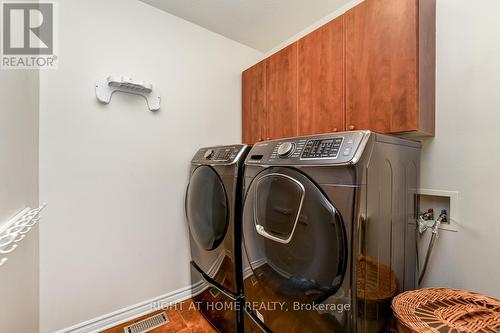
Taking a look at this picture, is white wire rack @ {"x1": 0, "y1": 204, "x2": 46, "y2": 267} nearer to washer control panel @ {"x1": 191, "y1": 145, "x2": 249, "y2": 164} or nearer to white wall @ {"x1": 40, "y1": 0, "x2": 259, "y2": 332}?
white wall @ {"x1": 40, "y1": 0, "x2": 259, "y2": 332}

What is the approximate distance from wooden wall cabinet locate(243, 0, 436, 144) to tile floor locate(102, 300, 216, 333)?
156 cm

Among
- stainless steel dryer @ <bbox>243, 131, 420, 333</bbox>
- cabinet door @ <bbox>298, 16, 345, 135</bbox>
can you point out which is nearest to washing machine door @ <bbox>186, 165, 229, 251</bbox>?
stainless steel dryer @ <bbox>243, 131, 420, 333</bbox>

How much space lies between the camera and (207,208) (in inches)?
61.6

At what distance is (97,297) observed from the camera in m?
1.56

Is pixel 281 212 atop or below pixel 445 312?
atop

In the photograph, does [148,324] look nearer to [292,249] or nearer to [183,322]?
[183,322]

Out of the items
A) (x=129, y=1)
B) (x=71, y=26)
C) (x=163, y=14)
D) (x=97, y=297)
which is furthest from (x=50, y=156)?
(x=163, y=14)

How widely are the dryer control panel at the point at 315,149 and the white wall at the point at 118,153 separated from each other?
99cm

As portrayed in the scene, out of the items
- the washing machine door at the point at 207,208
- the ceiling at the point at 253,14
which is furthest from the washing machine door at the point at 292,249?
the ceiling at the point at 253,14

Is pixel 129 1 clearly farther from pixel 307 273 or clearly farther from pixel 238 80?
pixel 307 273

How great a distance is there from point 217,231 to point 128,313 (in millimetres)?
990

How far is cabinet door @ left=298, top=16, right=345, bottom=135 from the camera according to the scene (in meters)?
1.35

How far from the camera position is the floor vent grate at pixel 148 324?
156 cm

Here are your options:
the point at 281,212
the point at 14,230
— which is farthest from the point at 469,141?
the point at 14,230
